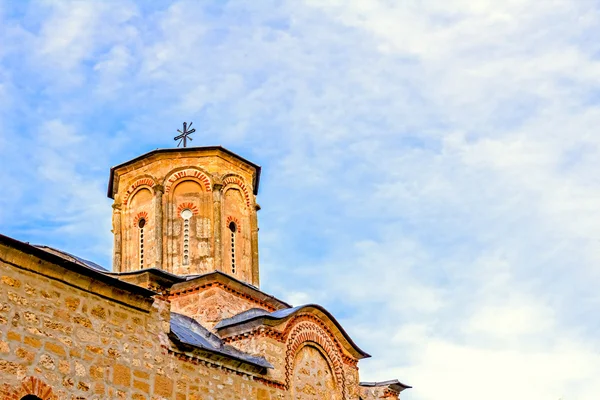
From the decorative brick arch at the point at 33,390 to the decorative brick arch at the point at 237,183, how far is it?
25.8 feet

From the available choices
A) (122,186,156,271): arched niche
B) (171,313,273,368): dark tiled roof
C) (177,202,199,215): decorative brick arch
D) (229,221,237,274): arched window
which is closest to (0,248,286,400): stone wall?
(171,313,273,368): dark tiled roof

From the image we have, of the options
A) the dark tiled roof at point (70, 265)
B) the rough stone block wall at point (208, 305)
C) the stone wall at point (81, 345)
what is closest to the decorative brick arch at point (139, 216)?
the rough stone block wall at point (208, 305)

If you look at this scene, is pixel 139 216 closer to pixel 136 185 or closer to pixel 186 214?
pixel 136 185

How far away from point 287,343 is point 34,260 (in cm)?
536

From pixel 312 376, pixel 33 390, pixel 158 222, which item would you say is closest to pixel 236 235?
pixel 158 222

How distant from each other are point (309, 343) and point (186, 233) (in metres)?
3.36

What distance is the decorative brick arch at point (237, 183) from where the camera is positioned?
15.8 m

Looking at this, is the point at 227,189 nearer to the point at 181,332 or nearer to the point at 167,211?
the point at 167,211

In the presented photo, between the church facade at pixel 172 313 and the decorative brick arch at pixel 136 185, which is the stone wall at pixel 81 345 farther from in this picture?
the decorative brick arch at pixel 136 185

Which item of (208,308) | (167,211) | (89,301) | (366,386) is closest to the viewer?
(89,301)

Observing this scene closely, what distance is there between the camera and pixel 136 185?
15.7 metres

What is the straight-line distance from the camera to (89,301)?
9.05 m

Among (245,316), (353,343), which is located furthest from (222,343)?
(353,343)

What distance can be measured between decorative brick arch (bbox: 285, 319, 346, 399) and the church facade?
0.03 metres
